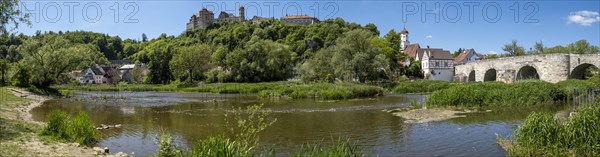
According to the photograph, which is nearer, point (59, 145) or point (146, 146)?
point (59, 145)

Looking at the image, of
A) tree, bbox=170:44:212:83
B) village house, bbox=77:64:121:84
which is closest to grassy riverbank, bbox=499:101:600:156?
tree, bbox=170:44:212:83

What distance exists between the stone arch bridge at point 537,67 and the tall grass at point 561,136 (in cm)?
4367

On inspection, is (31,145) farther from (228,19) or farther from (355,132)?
(228,19)

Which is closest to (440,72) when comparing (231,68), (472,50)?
(472,50)

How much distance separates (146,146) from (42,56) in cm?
3917

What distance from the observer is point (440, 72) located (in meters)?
80.6

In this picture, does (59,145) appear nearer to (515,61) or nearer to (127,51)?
(515,61)

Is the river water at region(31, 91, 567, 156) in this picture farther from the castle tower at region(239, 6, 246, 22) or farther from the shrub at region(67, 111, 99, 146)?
the castle tower at region(239, 6, 246, 22)

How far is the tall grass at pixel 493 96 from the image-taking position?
1053 inches

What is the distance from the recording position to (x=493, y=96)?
91.5ft

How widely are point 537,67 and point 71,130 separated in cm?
5636

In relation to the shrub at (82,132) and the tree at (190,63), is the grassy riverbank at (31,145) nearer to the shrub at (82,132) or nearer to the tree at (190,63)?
the shrub at (82,132)

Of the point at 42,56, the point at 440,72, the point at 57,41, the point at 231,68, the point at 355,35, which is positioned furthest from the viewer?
the point at 440,72

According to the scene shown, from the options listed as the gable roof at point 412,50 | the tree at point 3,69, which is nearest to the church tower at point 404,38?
the gable roof at point 412,50
